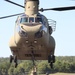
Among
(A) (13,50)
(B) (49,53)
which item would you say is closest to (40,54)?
(B) (49,53)

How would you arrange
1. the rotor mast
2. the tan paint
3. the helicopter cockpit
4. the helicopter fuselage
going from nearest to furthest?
the helicopter fuselage, the tan paint, the helicopter cockpit, the rotor mast

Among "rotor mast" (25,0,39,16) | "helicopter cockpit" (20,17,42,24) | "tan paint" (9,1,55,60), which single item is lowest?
"tan paint" (9,1,55,60)

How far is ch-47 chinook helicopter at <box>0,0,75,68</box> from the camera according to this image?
79.9 ft

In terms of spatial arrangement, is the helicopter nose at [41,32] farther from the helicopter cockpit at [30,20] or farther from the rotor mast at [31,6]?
the rotor mast at [31,6]

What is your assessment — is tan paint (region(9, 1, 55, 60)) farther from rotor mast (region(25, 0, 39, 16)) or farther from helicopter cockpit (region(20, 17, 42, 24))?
helicopter cockpit (region(20, 17, 42, 24))

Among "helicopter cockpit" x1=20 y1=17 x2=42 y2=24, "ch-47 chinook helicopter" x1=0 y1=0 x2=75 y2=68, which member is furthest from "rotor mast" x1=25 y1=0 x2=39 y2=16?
"helicopter cockpit" x1=20 y1=17 x2=42 y2=24

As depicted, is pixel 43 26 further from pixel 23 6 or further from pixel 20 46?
pixel 23 6

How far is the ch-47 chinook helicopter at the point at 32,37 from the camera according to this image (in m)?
24.4

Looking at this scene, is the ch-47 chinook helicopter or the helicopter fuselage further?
the ch-47 chinook helicopter

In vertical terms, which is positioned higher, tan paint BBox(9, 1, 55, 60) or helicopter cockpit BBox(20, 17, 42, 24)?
helicopter cockpit BBox(20, 17, 42, 24)

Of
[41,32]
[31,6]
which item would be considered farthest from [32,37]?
[31,6]

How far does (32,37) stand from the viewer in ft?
79.1

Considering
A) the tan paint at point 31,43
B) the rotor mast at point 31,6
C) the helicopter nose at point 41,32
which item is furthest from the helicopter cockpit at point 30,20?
the rotor mast at point 31,6

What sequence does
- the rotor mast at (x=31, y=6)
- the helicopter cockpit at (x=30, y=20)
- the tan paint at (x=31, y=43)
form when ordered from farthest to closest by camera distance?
the rotor mast at (x=31, y=6), the helicopter cockpit at (x=30, y=20), the tan paint at (x=31, y=43)
